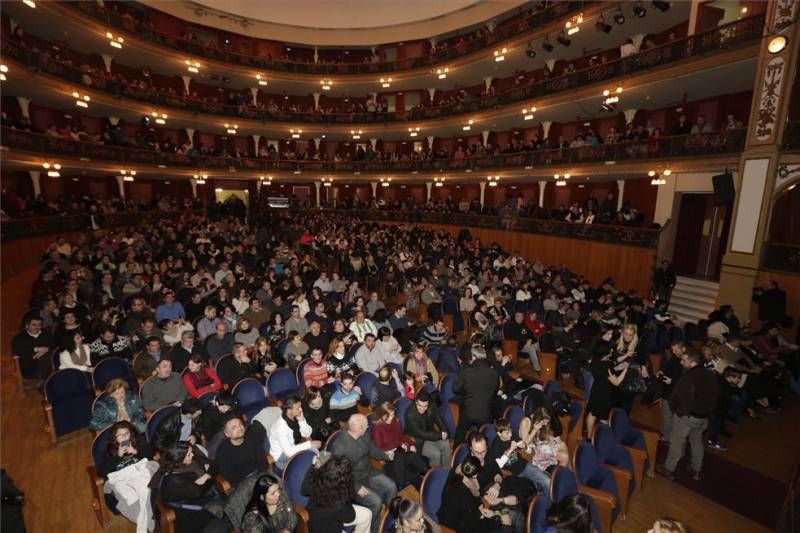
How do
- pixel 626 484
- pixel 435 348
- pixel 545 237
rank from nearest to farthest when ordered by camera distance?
pixel 626 484
pixel 435 348
pixel 545 237

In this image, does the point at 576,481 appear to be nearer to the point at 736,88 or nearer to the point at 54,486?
the point at 54,486

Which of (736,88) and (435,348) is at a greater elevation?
(736,88)

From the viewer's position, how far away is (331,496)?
3.90m

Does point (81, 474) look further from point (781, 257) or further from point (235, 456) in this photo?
point (781, 257)

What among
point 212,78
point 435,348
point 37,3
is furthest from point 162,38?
point 435,348

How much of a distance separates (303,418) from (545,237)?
16.5m

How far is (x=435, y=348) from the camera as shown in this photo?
25.7 feet

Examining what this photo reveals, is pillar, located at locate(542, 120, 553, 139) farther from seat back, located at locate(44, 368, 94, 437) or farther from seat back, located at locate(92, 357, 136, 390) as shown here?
seat back, located at locate(44, 368, 94, 437)

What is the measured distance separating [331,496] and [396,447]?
1445mm

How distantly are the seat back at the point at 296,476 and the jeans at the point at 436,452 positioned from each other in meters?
1.54

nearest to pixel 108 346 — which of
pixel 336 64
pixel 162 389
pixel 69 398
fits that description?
pixel 69 398

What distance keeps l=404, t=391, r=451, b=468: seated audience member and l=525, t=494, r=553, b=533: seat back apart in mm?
1490

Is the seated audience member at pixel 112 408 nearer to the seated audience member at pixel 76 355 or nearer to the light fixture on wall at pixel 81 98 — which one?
the seated audience member at pixel 76 355

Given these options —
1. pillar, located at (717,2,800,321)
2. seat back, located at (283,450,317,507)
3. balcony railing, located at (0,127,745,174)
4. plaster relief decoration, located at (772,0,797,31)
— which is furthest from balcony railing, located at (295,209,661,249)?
seat back, located at (283,450,317,507)
